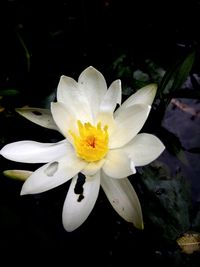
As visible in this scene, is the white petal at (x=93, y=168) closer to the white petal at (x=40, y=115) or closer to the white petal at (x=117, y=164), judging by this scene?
the white petal at (x=117, y=164)

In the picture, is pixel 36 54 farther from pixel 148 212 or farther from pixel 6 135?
pixel 148 212

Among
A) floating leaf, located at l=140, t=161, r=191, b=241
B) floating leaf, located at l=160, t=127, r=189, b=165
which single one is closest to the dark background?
floating leaf, located at l=140, t=161, r=191, b=241

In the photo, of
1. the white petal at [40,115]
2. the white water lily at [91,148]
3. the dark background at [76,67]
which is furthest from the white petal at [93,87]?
the dark background at [76,67]

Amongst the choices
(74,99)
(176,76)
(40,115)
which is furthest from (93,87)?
(176,76)

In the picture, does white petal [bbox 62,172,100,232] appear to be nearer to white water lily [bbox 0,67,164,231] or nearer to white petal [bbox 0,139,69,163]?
white water lily [bbox 0,67,164,231]

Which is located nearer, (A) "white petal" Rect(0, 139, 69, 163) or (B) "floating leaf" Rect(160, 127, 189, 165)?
(A) "white petal" Rect(0, 139, 69, 163)
